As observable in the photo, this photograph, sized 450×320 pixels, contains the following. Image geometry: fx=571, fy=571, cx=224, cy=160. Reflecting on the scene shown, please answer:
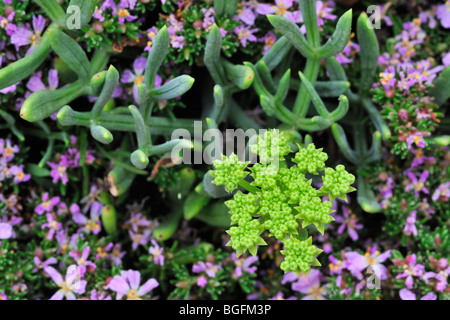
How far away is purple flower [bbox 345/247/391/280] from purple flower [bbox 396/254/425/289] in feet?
0.23

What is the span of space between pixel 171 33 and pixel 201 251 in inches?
31.0

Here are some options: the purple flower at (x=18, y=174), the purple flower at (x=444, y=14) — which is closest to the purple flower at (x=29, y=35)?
the purple flower at (x=18, y=174)

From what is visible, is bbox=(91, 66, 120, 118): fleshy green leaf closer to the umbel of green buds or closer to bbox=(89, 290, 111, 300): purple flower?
the umbel of green buds

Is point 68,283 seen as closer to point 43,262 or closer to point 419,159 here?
point 43,262

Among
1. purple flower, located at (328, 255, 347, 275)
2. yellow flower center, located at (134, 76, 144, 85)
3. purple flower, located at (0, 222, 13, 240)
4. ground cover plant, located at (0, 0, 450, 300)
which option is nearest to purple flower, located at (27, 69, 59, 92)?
ground cover plant, located at (0, 0, 450, 300)

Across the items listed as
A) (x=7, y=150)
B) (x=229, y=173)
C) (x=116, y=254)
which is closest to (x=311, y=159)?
(x=229, y=173)

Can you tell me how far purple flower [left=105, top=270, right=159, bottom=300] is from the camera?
198 cm

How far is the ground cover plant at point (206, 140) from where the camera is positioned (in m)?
1.87

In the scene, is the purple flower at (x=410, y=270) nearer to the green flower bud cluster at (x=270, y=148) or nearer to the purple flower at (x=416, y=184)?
the purple flower at (x=416, y=184)

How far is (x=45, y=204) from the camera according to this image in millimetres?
2117

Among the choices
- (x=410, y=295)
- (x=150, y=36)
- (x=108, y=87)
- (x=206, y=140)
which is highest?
(x=150, y=36)

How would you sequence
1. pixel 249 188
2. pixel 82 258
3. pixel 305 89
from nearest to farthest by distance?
pixel 249 188, pixel 305 89, pixel 82 258

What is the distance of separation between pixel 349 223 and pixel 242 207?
80cm
